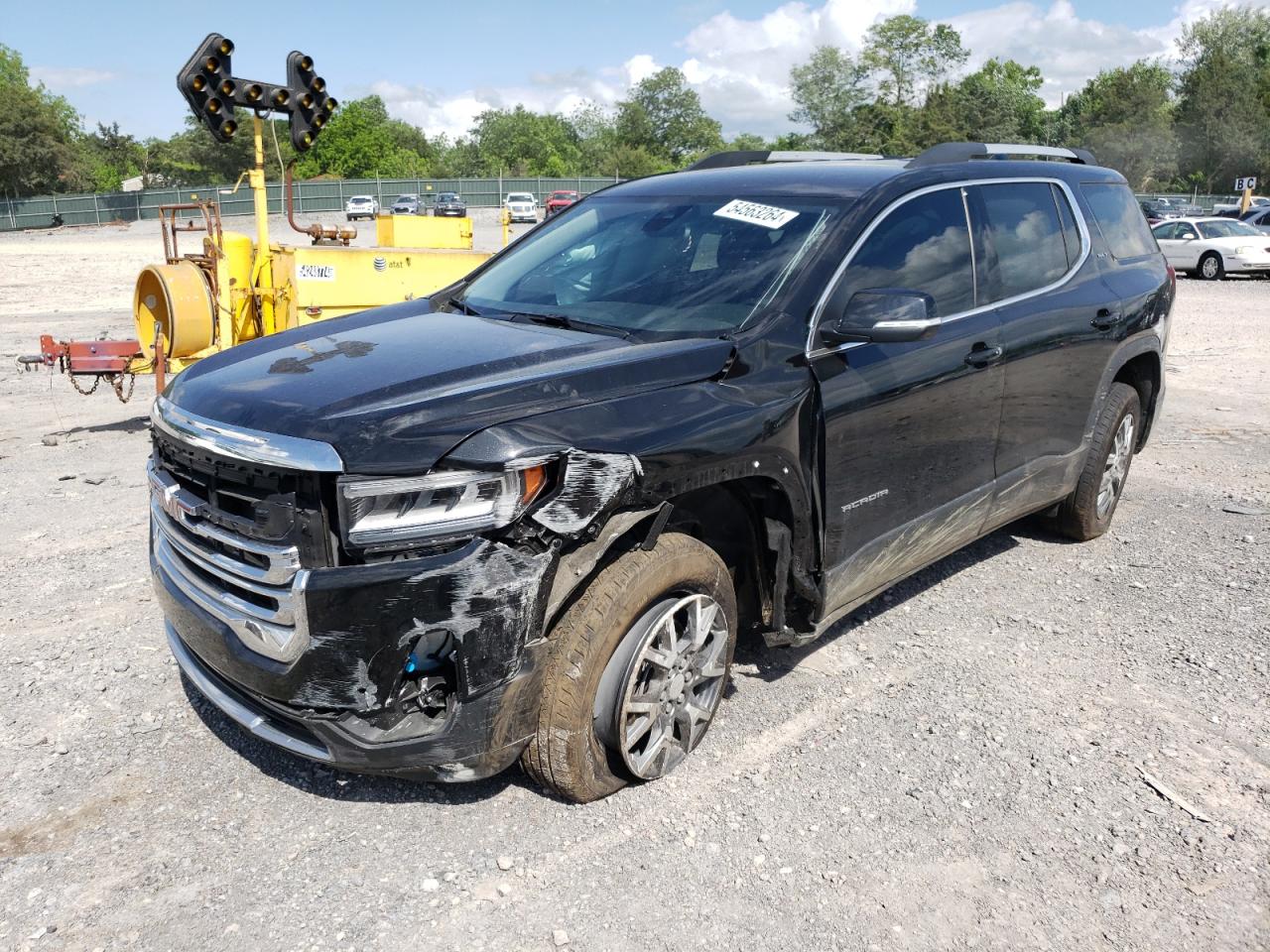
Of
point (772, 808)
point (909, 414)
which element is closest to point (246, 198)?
point (909, 414)

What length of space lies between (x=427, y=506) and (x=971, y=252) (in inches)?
105

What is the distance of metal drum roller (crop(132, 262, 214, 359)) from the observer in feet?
25.4

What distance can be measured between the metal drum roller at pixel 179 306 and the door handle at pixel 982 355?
602cm

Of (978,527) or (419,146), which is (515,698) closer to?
(978,527)

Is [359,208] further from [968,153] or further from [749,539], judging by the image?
[749,539]

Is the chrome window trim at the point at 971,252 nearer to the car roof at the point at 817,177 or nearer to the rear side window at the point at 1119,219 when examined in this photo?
the car roof at the point at 817,177

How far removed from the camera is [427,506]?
2.63 metres

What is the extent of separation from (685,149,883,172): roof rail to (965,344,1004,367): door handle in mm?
1072

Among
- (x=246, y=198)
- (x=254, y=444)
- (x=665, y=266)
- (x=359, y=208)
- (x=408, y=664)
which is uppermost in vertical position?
(x=246, y=198)

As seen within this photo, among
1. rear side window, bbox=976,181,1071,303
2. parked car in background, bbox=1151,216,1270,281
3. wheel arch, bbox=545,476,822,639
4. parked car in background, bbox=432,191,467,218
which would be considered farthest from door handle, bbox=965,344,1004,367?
parked car in background, bbox=432,191,467,218

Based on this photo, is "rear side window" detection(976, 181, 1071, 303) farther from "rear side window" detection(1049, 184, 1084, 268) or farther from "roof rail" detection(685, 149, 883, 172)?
"roof rail" detection(685, 149, 883, 172)

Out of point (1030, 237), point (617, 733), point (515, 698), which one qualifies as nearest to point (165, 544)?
point (515, 698)

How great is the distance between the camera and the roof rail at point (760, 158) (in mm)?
4637

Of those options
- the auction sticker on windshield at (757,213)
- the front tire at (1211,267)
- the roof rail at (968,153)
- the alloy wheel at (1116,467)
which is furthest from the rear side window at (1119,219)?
the front tire at (1211,267)
